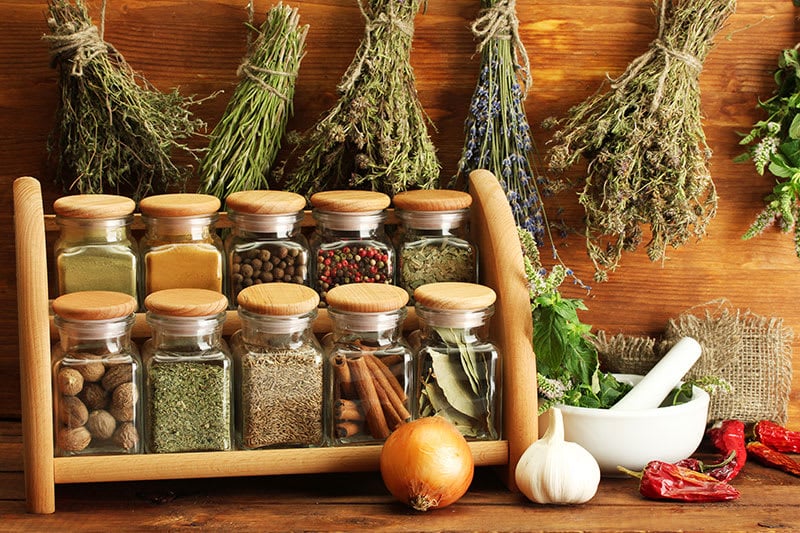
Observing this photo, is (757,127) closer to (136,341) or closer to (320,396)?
(320,396)

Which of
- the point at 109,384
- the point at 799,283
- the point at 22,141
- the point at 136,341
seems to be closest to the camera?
the point at 109,384

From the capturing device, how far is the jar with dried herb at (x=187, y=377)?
4.32ft

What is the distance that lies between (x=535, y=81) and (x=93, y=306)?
858mm

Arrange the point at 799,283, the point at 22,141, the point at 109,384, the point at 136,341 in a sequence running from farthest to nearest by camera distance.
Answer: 1. the point at 799,283
2. the point at 22,141
3. the point at 136,341
4. the point at 109,384

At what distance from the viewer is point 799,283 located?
1.78 m

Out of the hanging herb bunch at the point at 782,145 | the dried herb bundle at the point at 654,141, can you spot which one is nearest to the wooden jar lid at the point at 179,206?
the dried herb bundle at the point at 654,141

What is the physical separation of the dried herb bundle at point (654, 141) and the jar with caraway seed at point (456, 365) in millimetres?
307

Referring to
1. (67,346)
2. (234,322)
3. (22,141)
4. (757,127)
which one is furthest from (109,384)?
(757,127)

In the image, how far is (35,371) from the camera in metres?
1.28

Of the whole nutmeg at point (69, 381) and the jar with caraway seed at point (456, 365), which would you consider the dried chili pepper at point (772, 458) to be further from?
the whole nutmeg at point (69, 381)

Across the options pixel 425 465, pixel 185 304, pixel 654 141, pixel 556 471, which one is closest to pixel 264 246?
pixel 185 304

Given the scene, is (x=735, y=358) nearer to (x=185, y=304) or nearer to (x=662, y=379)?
(x=662, y=379)

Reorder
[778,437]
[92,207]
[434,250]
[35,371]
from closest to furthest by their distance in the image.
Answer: [35,371] < [92,207] < [434,250] < [778,437]

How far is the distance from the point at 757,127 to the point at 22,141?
4.23 ft
